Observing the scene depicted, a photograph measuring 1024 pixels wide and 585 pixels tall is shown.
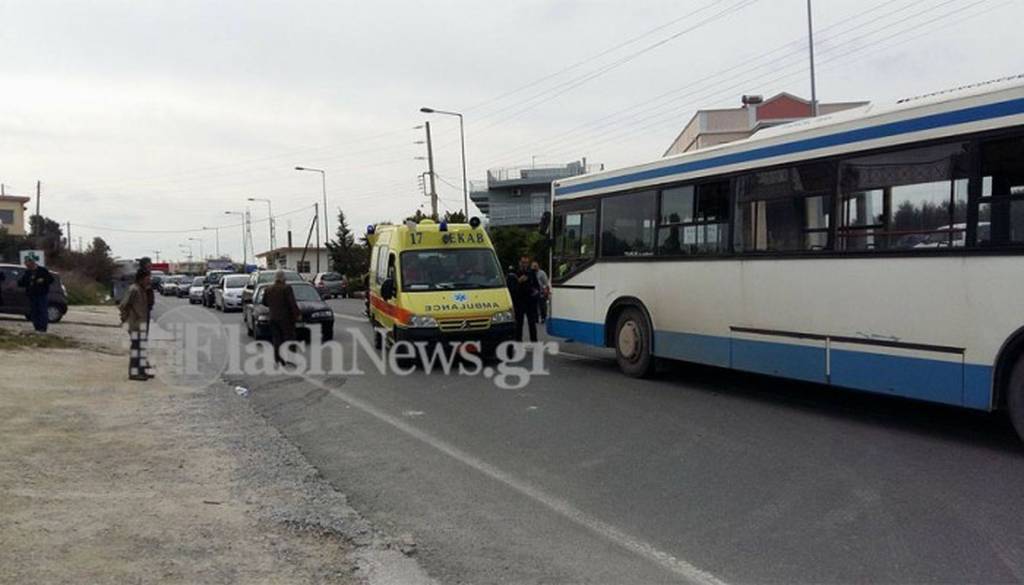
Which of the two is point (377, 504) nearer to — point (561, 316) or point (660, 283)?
point (660, 283)

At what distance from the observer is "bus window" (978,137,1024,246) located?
7.08m

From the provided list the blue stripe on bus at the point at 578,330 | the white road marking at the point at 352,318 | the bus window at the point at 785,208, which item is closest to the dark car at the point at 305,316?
the white road marking at the point at 352,318

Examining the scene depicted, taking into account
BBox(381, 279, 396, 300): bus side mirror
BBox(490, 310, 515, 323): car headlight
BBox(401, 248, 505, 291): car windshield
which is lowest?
BBox(490, 310, 515, 323): car headlight

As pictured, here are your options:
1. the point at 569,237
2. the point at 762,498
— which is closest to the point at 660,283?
the point at 569,237

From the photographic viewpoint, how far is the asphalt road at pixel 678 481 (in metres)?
4.99

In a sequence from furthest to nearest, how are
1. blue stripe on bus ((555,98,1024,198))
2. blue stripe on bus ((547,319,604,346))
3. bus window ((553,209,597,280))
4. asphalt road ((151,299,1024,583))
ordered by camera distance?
bus window ((553,209,597,280))
blue stripe on bus ((547,319,604,346))
blue stripe on bus ((555,98,1024,198))
asphalt road ((151,299,1024,583))

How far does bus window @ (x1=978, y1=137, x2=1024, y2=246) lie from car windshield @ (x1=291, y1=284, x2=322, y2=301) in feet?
56.6

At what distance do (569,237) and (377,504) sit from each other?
816 cm

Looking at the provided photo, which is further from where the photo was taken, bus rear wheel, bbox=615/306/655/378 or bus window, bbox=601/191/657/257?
bus rear wheel, bbox=615/306/655/378

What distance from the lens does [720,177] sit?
10492mm

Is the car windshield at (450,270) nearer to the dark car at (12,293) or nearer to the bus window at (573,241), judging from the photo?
the bus window at (573,241)

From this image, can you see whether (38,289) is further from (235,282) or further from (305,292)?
(235,282)

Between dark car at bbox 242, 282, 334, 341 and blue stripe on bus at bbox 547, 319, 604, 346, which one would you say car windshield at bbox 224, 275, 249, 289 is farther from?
blue stripe on bus at bbox 547, 319, 604, 346

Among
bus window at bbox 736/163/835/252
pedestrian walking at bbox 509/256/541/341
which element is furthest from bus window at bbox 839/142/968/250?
pedestrian walking at bbox 509/256/541/341
